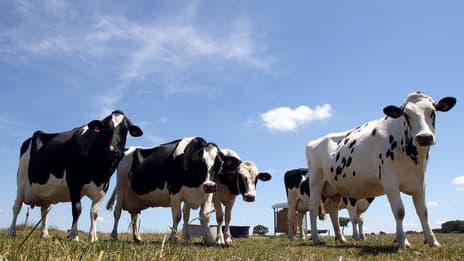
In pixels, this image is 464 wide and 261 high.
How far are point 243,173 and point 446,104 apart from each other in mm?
6166

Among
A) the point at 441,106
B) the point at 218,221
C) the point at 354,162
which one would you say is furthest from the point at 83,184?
the point at 441,106

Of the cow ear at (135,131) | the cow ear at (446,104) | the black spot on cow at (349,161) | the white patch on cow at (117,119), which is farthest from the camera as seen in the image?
the cow ear at (135,131)

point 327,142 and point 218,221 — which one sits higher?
point 327,142

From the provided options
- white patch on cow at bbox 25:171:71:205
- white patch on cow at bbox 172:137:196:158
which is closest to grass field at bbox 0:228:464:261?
white patch on cow at bbox 25:171:71:205

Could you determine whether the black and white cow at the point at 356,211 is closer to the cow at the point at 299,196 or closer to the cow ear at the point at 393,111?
the cow at the point at 299,196

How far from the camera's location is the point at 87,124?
35.1 ft

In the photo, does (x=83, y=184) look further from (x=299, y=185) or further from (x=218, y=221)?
(x=299, y=185)

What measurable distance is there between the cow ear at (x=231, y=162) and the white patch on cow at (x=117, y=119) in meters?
3.89

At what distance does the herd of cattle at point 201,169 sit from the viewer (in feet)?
29.7

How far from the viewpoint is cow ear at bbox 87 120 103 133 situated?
412 inches

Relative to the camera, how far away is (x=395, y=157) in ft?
29.9

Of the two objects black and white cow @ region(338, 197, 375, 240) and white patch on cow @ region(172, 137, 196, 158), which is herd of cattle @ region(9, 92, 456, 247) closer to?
white patch on cow @ region(172, 137, 196, 158)

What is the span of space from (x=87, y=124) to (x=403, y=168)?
7.03 m

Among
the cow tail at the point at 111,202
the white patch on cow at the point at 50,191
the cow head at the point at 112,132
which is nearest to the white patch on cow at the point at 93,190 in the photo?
the white patch on cow at the point at 50,191
